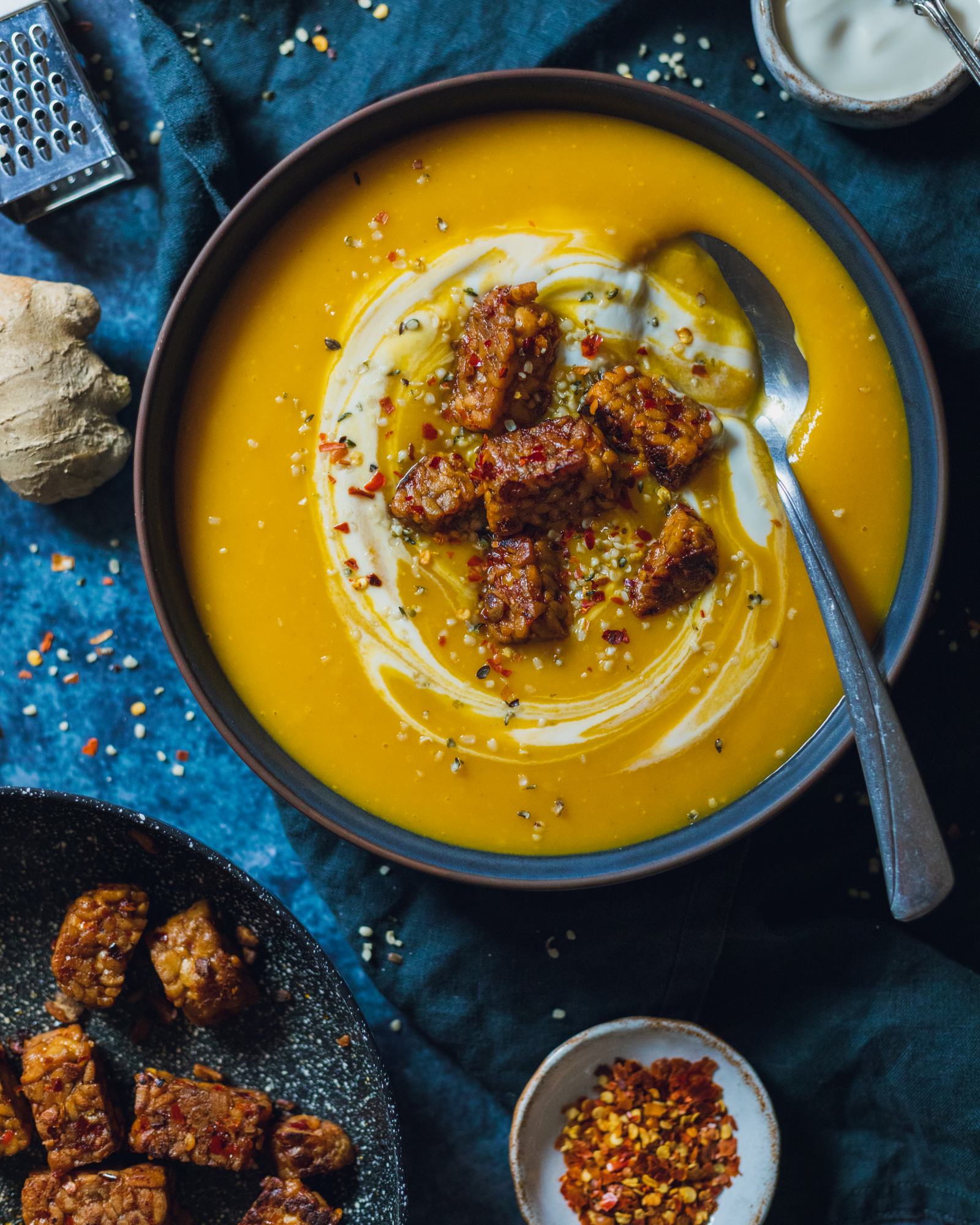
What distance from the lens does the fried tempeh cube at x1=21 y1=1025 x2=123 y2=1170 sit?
308cm

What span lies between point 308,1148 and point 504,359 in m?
2.13

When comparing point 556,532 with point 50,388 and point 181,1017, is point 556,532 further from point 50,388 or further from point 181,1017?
point 181,1017

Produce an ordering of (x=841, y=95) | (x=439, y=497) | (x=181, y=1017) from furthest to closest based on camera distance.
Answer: (x=181, y=1017), (x=841, y=95), (x=439, y=497)

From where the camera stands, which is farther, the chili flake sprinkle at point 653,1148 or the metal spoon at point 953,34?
the chili flake sprinkle at point 653,1148

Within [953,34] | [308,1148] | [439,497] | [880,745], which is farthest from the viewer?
[308,1148]

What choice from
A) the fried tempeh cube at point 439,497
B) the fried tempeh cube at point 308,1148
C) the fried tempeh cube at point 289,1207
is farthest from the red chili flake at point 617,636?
the fried tempeh cube at point 289,1207

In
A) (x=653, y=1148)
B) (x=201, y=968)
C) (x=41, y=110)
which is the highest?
(x=41, y=110)

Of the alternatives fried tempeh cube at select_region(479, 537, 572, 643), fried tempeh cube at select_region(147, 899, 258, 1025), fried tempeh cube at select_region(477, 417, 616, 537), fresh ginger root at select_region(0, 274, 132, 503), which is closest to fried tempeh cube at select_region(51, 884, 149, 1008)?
fried tempeh cube at select_region(147, 899, 258, 1025)

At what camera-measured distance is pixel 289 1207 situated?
9.93 feet

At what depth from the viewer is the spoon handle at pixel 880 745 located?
2303 mm

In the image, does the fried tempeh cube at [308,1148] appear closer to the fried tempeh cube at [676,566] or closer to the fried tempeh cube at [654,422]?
the fried tempeh cube at [676,566]

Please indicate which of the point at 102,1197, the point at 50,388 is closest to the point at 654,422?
the point at 50,388

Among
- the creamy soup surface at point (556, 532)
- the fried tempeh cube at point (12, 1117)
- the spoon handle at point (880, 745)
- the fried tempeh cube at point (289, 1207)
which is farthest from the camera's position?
the fried tempeh cube at point (12, 1117)

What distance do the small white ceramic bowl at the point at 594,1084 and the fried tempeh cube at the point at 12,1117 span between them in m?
1.36
